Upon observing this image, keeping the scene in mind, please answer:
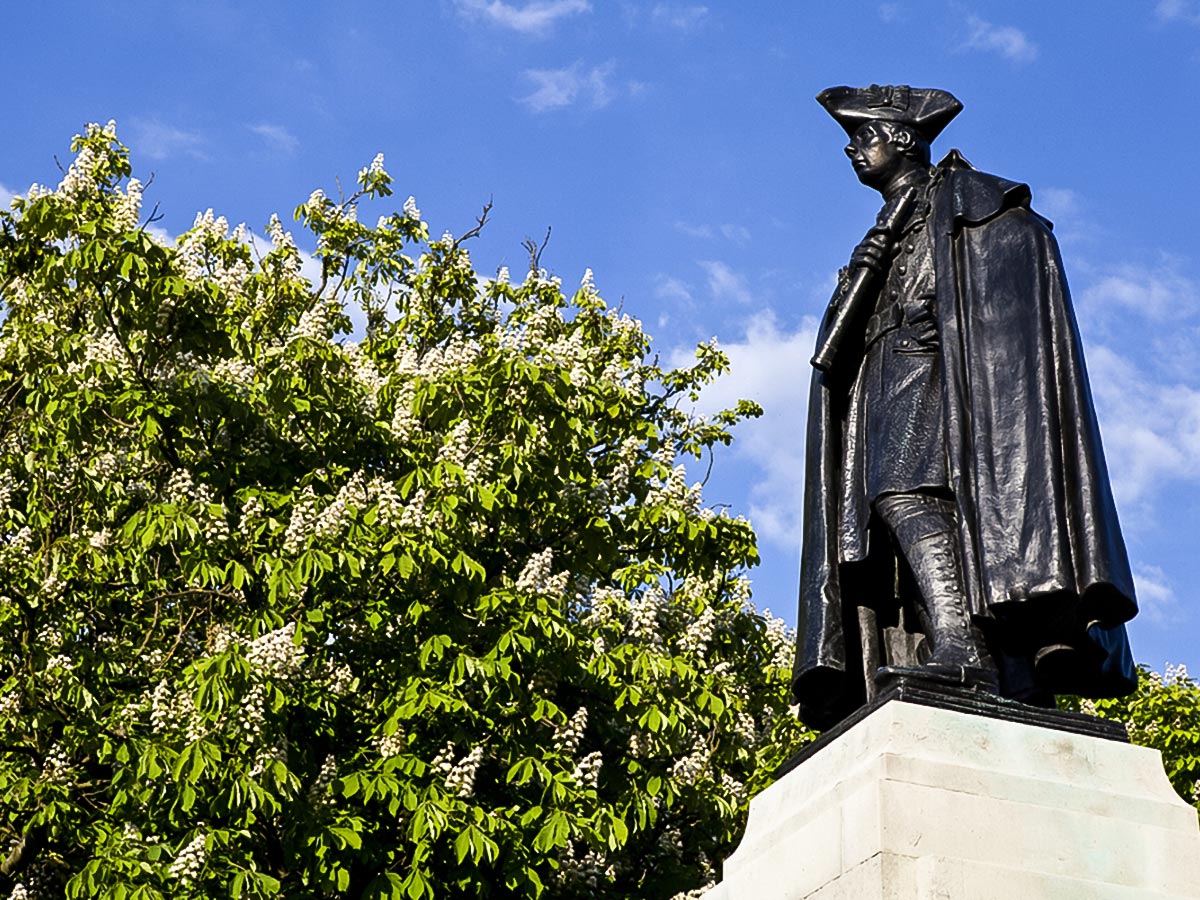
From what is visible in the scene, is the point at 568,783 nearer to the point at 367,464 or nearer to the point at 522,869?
the point at 522,869

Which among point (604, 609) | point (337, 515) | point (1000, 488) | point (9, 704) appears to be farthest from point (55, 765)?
point (1000, 488)

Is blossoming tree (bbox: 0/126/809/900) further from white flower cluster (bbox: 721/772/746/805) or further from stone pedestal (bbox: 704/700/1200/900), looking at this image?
stone pedestal (bbox: 704/700/1200/900)

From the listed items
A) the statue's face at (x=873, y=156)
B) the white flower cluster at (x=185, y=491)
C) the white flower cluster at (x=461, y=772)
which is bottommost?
the white flower cluster at (x=461, y=772)

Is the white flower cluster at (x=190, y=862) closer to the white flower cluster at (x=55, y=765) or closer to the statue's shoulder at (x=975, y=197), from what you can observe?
the white flower cluster at (x=55, y=765)

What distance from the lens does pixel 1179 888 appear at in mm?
5578

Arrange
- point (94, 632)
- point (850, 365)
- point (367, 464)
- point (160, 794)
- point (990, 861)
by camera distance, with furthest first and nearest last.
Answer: point (367, 464) < point (94, 632) < point (160, 794) < point (850, 365) < point (990, 861)

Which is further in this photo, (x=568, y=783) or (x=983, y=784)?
(x=568, y=783)

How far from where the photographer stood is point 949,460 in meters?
6.52

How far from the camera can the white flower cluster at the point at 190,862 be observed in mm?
11094

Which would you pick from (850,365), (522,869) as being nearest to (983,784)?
(850,365)

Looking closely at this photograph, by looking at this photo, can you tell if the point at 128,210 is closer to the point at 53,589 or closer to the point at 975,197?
the point at 53,589

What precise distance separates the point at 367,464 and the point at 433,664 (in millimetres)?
3196

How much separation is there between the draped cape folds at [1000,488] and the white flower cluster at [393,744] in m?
5.81

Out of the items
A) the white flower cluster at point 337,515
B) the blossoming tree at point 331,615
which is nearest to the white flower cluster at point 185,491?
the blossoming tree at point 331,615
